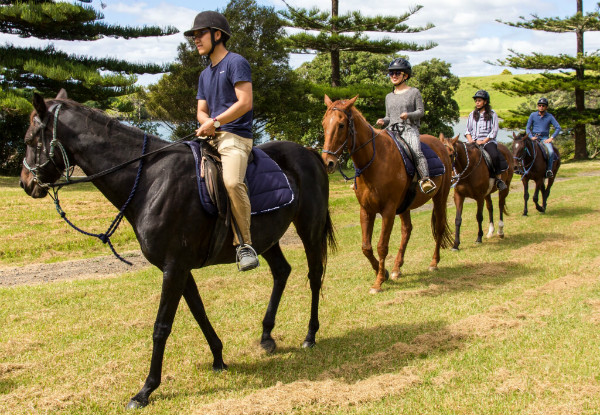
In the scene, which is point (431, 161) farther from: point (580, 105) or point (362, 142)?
point (580, 105)

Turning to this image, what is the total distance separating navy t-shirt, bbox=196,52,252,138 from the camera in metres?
4.41

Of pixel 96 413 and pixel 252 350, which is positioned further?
pixel 252 350

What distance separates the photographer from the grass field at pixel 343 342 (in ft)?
13.5

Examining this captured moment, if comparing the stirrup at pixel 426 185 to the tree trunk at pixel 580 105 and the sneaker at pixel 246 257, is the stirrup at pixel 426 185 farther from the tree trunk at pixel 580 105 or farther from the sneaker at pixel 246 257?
the tree trunk at pixel 580 105

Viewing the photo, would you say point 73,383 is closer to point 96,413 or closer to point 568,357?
point 96,413

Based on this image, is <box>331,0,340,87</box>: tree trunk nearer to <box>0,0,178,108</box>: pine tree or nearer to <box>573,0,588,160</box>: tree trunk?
<box>0,0,178,108</box>: pine tree

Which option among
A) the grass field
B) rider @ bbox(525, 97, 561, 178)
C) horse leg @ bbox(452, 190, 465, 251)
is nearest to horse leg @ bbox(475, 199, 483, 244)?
horse leg @ bbox(452, 190, 465, 251)

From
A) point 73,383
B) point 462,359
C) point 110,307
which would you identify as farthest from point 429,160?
point 73,383

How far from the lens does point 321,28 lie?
86.1ft

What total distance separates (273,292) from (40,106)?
2803mm

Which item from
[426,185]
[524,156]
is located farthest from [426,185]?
[524,156]

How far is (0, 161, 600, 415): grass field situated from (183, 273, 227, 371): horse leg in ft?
0.44

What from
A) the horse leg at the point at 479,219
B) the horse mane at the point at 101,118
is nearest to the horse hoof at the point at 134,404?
the horse mane at the point at 101,118

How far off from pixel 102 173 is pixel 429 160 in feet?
17.6
